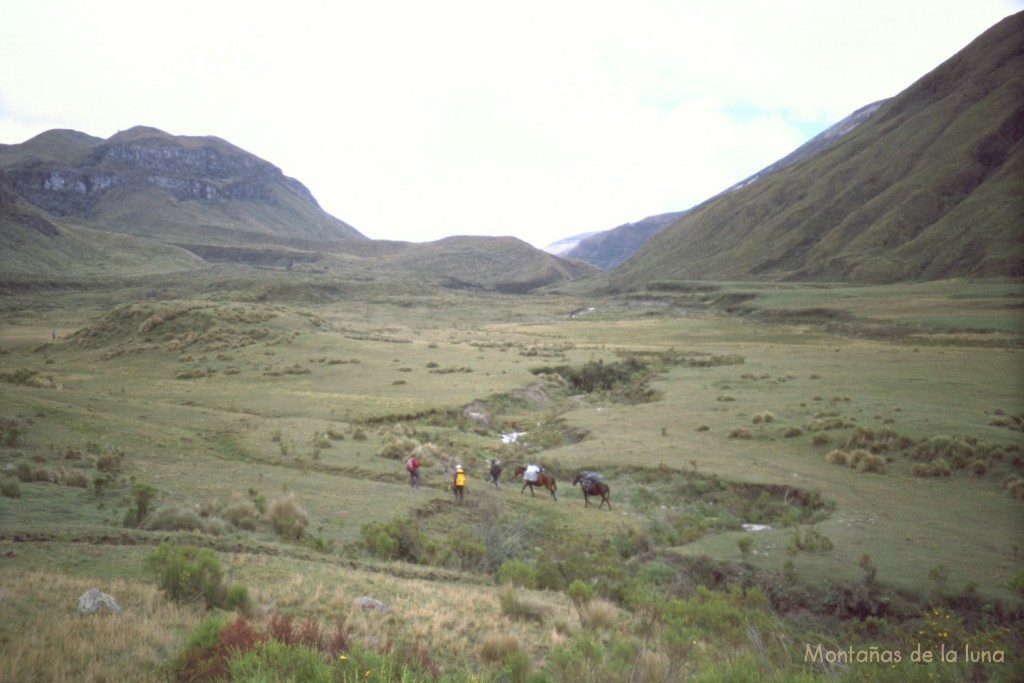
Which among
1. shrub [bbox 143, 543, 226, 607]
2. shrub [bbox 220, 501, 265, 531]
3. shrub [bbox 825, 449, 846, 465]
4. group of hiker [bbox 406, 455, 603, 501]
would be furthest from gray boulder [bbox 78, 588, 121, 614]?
shrub [bbox 825, 449, 846, 465]

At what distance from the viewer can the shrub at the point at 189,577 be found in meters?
8.36

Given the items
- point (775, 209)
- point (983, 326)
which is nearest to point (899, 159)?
point (775, 209)

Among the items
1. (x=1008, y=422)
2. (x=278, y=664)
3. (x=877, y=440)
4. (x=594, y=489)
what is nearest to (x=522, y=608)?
(x=278, y=664)

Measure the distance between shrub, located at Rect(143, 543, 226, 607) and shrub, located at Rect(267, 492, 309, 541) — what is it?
5094 mm

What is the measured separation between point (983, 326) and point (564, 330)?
49736mm

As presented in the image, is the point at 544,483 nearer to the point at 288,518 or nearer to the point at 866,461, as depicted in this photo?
the point at 288,518

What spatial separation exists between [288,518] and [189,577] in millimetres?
6119

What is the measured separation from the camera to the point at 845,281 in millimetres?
113375

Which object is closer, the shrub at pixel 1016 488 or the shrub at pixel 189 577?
the shrub at pixel 189 577

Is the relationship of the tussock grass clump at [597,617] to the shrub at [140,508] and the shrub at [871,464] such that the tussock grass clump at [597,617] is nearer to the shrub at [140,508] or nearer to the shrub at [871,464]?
the shrub at [140,508]

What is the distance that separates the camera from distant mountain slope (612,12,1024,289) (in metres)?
103

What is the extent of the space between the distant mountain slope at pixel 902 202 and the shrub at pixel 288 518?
11089cm

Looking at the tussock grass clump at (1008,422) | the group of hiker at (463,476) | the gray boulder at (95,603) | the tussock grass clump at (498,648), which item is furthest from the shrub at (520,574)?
the tussock grass clump at (1008,422)

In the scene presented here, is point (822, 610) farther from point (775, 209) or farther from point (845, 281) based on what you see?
point (775, 209)
